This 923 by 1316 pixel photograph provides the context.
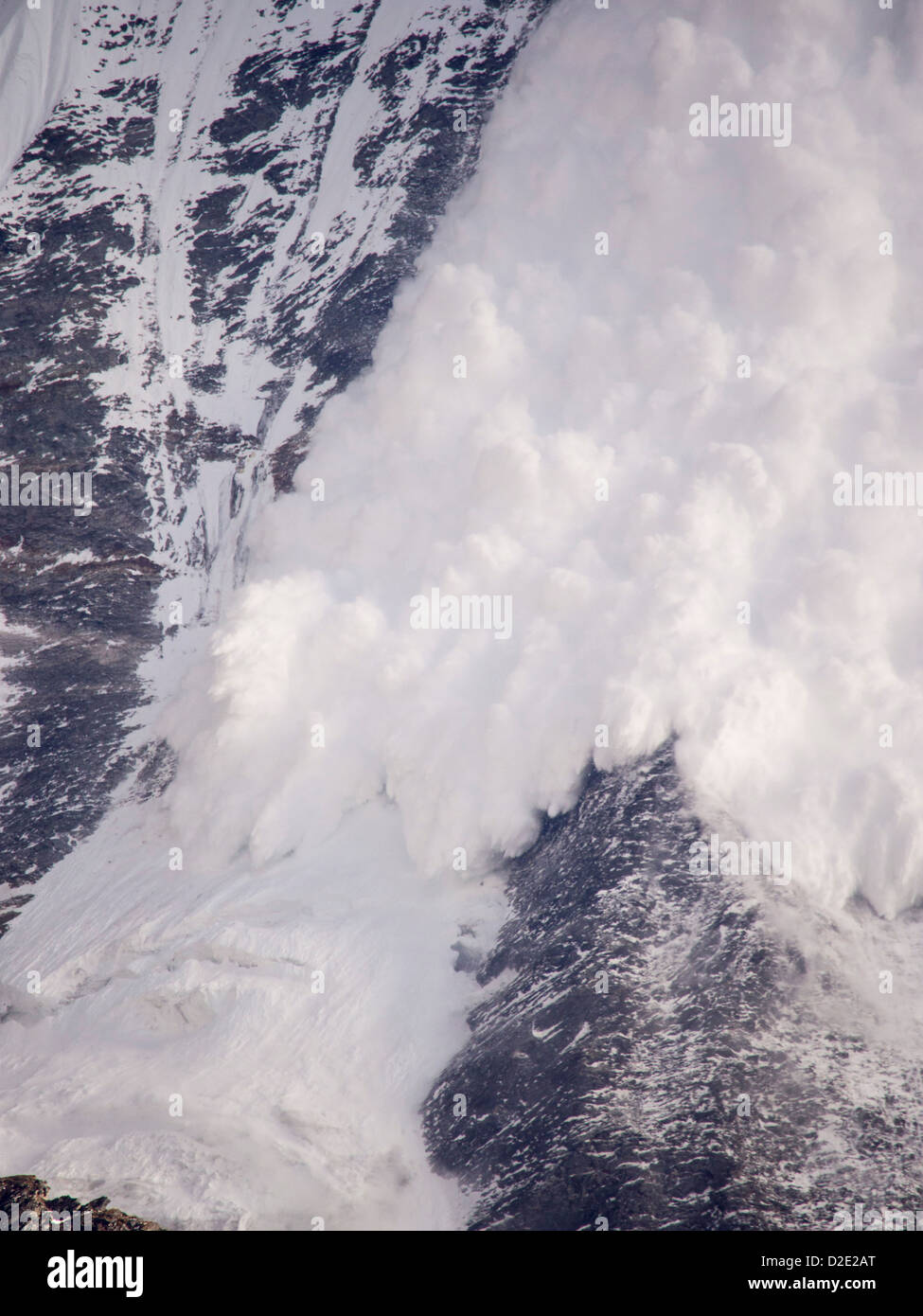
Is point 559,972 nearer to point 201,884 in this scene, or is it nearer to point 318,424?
point 201,884
